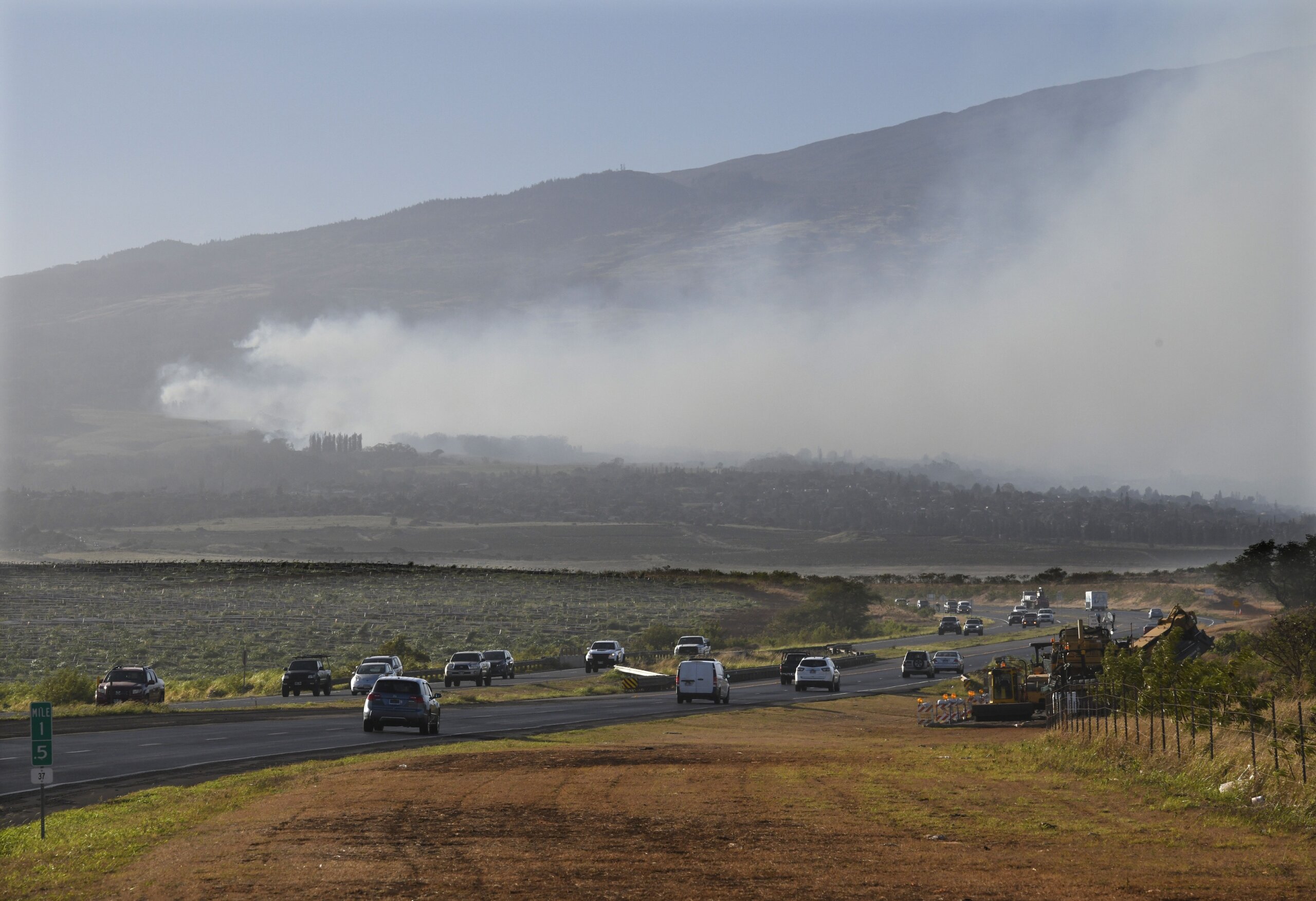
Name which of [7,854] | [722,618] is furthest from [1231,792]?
[722,618]

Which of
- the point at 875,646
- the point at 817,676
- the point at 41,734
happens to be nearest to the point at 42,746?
the point at 41,734

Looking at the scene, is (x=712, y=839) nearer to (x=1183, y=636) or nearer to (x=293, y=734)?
(x=293, y=734)

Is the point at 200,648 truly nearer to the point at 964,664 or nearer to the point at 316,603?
the point at 316,603

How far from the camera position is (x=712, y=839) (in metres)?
19.6

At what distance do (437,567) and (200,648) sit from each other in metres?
103

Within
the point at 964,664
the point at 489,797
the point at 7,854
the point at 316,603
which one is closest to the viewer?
the point at 7,854

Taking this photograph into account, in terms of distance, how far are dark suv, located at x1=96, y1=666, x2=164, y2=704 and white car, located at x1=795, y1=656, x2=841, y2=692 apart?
29.8 meters

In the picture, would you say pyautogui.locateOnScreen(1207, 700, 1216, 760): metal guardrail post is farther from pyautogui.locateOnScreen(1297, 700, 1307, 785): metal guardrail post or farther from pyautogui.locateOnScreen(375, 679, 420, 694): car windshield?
pyautogui.locateOnScreen(375, 679, 420, 694): car windshield

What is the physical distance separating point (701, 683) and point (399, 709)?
19.4 metres

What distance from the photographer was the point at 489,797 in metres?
24.3

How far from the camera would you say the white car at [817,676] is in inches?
2537

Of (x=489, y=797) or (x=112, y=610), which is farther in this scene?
(x=112, y=610)

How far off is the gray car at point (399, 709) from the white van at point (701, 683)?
17996mm

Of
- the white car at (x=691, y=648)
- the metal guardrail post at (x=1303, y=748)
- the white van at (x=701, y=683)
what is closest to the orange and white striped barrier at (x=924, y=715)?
the white van at (x=701, y=683)
